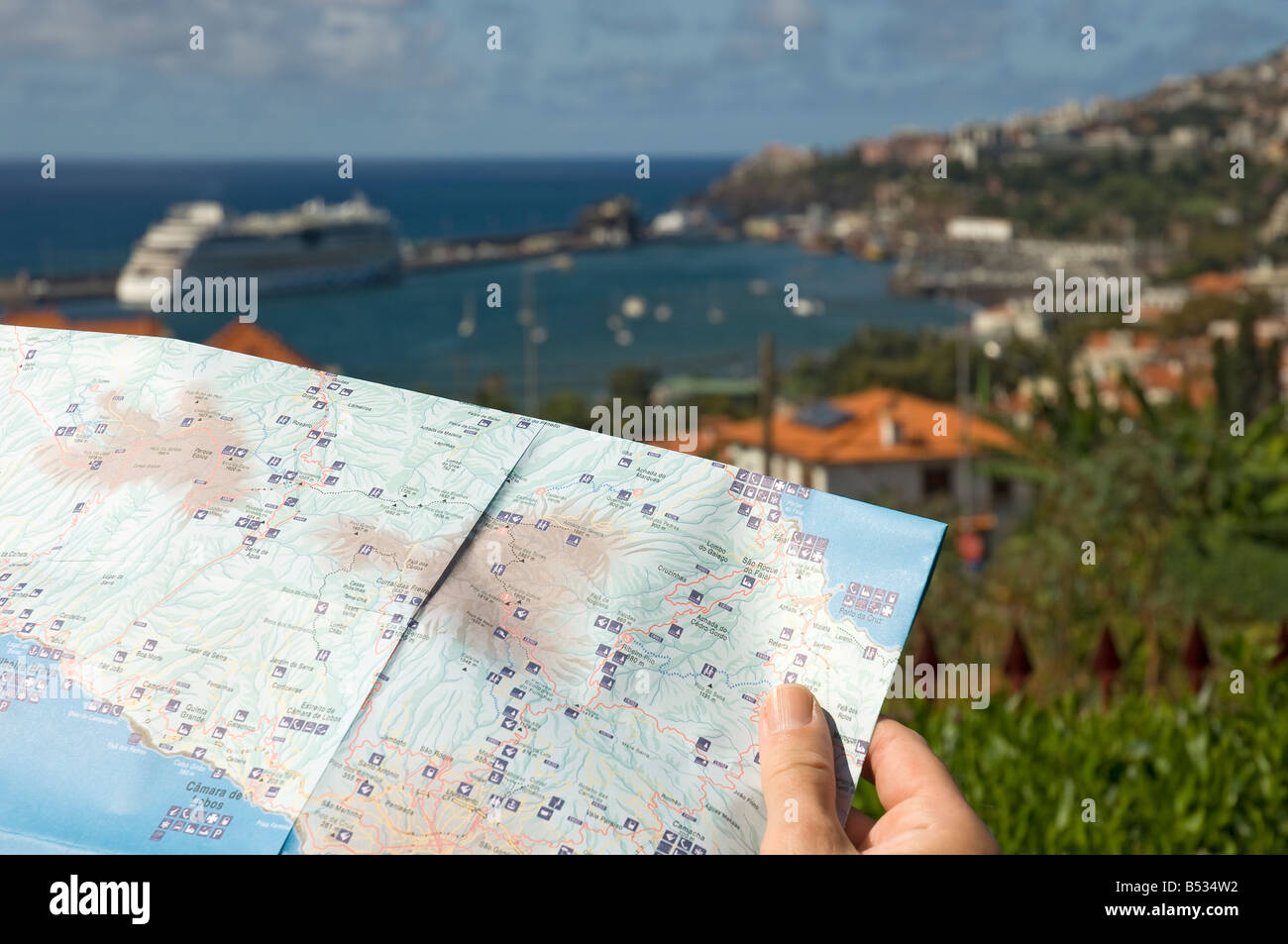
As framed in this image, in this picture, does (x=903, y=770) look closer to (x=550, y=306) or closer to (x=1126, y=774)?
(x=1126, y=774)

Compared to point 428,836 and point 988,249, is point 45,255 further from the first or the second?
point 428,836

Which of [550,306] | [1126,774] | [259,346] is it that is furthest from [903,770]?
[550,306]

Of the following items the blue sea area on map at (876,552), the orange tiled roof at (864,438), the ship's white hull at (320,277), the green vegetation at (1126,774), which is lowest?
the orange tiled roof at (864,438)

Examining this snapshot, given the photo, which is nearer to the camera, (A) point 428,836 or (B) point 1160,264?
(A) point 428,836

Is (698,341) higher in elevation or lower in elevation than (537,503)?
lower

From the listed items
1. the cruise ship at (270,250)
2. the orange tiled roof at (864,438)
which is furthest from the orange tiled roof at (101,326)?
the cruise ship at (270,250)

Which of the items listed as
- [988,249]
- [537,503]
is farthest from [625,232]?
[537,503]

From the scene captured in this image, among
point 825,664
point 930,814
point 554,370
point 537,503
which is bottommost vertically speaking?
point 554,370

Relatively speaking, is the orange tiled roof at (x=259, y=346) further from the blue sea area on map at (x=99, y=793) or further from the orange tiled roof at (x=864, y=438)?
the orange tiled roof at (x=864, y=438)
